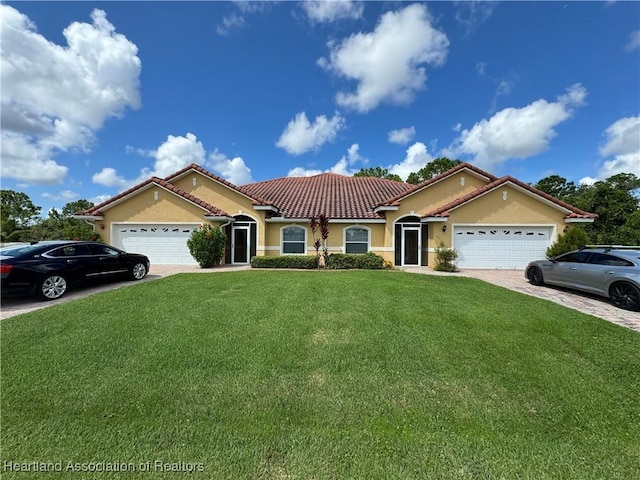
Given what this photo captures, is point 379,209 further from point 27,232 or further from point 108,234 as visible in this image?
point 27,232

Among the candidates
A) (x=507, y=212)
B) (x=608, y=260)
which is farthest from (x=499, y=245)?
(x=608, y=260)

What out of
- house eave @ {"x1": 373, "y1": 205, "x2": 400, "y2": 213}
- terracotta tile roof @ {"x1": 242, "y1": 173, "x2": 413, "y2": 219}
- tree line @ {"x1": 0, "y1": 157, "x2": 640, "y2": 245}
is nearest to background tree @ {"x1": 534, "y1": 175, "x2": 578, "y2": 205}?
tree line @ {"x1": 0, "y1": 157, "x2": 640, "y2": 245}

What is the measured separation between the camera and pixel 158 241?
16516mm

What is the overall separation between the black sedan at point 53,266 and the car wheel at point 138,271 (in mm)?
468

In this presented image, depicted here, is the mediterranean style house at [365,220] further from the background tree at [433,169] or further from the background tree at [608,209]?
the background tree at [433,169]

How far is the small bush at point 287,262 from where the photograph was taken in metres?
15.0

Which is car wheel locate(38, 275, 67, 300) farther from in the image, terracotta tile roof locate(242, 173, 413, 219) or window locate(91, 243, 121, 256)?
terracotta tile roof locate(242, 173, 413, 219)

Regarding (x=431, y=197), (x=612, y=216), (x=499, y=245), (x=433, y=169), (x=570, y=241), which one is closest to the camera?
(x=570, y=241)

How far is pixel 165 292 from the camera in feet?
28.5

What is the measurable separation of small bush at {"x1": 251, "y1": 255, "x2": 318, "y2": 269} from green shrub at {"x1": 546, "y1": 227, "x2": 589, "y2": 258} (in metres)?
12.2

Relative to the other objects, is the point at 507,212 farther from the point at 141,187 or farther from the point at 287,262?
the point at 141,187

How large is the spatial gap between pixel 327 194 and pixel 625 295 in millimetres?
16887

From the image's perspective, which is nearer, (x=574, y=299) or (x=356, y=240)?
(x=574, y=299)

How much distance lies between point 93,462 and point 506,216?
1811 centimetres
